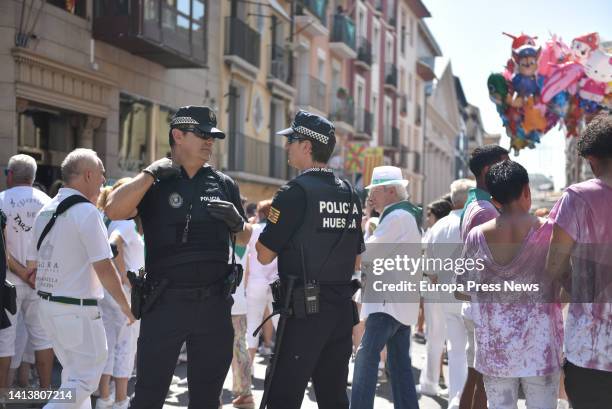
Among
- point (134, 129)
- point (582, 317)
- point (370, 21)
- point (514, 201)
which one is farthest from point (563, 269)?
point (370, 21)

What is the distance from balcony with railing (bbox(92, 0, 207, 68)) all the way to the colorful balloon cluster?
7785 millimetres

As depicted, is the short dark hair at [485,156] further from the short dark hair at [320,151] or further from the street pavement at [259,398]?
the street pavement at [259,398]

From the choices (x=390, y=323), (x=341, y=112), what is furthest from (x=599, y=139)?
(x=341, y=112)

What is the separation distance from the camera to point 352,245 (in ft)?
14.9

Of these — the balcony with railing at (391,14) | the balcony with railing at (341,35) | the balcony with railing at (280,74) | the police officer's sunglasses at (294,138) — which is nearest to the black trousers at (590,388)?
the police officer's sunglasses at (294,138)

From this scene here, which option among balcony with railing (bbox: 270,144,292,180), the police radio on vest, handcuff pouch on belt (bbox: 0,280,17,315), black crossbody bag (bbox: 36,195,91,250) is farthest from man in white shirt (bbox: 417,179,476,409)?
balcony with railing (bbox: 270,144,292,180)

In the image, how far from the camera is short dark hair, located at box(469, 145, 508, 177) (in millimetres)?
5270

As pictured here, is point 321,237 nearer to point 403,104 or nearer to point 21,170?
point 21,170

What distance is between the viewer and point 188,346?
438 cm

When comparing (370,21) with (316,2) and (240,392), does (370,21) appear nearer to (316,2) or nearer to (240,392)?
(316,2)

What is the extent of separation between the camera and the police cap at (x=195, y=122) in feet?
14.6

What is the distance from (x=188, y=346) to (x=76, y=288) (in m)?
1.00

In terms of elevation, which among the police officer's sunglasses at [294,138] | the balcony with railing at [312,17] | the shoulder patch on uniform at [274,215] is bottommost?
the shoulder patch on uniform at [274,215]

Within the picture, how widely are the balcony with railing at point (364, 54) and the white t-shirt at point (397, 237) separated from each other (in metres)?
28.3
